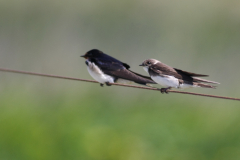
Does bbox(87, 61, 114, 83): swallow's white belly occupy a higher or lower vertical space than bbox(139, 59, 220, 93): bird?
lower

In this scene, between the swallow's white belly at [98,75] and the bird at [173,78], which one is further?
the swallow's white belly at [98,75]

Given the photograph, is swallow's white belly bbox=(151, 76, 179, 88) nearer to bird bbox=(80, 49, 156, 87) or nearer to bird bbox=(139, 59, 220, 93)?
bird bbox=(139, 59, 220, 93)

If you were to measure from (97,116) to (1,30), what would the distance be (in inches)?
144

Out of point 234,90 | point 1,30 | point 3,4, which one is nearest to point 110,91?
point 234,90

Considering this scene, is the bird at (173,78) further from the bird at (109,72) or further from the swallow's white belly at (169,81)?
the bird at (109,72)

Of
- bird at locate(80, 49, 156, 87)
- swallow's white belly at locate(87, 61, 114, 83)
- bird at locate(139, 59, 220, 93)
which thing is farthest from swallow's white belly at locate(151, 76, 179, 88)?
swallow's white belly at locate(87, 61, 114, 83)

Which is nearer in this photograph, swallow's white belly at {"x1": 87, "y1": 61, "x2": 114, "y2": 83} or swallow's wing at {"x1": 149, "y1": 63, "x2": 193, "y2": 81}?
swallow's wing at {"x1": 149, "y1": 63, "x2": 193, "y2": 81}

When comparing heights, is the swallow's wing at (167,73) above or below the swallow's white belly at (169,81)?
above

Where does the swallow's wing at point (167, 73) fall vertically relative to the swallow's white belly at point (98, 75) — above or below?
above

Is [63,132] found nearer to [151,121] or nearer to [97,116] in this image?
[97,116]

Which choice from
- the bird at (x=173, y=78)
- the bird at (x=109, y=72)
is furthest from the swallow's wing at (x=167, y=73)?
the bird at (x=109, y=72)

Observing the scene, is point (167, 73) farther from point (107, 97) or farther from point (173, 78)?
point (107, 97)

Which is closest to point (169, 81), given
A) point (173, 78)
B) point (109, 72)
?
point (173, 78)

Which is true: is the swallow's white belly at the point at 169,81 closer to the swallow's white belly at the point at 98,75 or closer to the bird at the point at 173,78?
the bird at the point at 173,78
